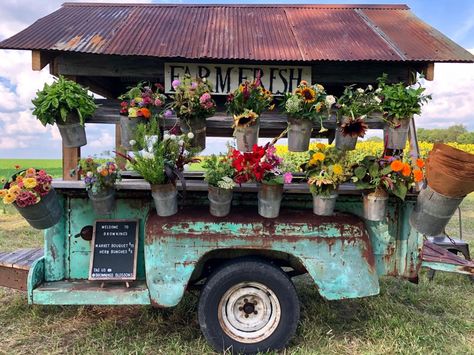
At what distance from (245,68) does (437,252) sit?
339cm

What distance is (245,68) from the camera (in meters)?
4.63

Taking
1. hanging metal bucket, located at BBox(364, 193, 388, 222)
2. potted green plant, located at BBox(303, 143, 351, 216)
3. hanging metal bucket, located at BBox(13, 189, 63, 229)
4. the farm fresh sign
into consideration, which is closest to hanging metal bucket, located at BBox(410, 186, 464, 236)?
hanging metal bucket, located at BBox(364, 193, 388, 222)

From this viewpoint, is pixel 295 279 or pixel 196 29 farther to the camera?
pixel 295 279

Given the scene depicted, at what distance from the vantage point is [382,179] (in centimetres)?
336

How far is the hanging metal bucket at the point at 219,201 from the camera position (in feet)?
11.2

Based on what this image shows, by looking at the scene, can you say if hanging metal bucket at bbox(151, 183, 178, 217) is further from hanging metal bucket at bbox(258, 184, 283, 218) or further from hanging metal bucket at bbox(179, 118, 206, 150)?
hanging metal bucket at bbox(258, 184, 283, 218)

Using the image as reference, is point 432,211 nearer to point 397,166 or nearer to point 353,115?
point 397,166

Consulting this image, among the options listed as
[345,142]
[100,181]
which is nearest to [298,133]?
[345,142]

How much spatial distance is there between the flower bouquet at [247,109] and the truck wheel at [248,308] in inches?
40.4

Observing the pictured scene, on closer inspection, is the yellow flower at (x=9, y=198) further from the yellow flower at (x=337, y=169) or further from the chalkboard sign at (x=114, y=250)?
the yellow flower at (x=337, y=169)

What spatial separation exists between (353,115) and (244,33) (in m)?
2.06

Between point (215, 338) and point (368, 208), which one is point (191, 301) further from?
point (368, 208)

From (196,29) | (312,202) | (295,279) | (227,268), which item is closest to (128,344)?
(227,268)

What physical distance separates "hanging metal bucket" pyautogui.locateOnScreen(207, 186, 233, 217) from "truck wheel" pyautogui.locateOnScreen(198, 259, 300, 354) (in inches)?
17.2
